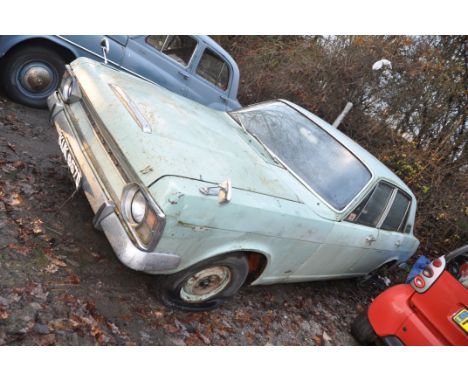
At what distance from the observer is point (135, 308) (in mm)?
2703

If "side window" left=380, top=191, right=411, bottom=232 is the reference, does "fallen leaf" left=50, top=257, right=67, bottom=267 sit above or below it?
below

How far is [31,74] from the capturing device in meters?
4.81

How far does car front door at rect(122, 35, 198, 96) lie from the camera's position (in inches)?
210

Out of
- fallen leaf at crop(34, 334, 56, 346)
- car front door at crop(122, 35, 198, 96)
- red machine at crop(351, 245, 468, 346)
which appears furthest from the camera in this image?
car front door at crop(122, 35, 198, 96)

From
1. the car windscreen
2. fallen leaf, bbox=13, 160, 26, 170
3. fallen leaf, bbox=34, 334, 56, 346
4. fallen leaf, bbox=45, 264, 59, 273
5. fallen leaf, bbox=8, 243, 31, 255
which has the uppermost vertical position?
the car windscreen

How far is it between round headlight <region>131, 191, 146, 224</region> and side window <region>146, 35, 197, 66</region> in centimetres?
391

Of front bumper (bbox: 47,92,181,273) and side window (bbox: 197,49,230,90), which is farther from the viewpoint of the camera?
side window (bbox: 197,49,230,90)

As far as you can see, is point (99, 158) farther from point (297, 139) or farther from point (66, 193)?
point (297, 139)

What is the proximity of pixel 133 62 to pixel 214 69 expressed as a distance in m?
1.34

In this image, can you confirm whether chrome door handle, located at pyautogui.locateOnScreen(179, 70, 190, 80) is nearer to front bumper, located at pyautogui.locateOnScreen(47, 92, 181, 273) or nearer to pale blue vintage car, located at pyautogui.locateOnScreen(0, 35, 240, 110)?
pale blue vintage car, located at pyautogui.locateOnScreen(0, 35, 240, 110)

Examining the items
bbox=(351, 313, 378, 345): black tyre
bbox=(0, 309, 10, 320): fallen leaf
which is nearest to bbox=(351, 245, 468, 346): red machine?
bbox=(351, 313, 378, 345): black tyre

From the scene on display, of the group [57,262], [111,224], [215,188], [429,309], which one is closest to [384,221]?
[429,309]

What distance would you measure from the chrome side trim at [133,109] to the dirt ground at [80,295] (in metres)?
1.06

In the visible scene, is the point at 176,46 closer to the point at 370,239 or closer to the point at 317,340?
the point at 370,239
